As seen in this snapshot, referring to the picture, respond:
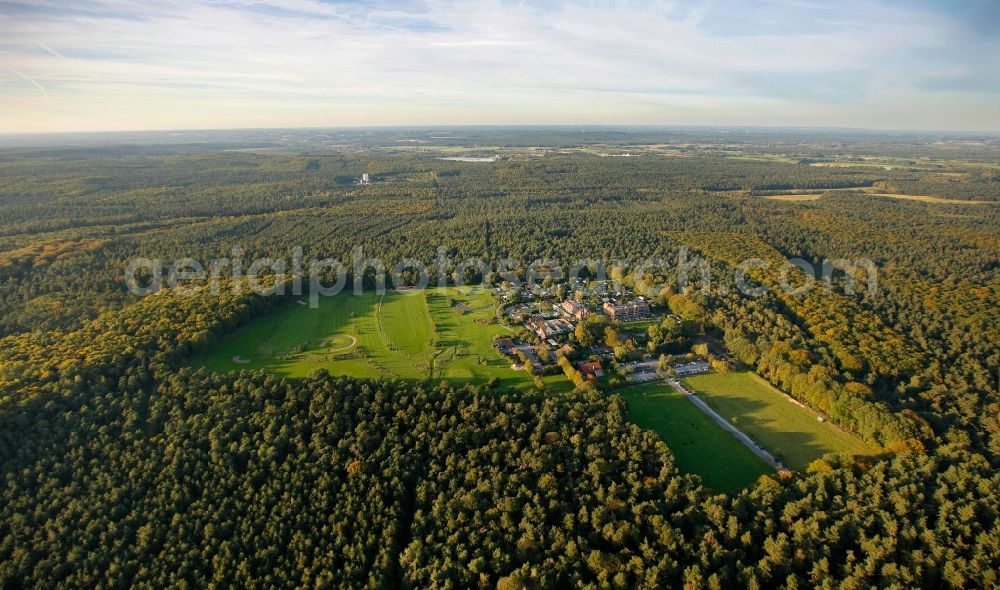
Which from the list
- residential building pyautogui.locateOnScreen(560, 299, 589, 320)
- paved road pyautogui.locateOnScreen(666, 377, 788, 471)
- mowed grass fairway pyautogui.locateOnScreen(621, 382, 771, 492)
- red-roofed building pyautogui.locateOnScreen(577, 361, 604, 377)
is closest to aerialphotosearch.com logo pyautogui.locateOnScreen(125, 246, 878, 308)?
residential building pyautogui.locateOnScreen(560, 299, 589, 320)

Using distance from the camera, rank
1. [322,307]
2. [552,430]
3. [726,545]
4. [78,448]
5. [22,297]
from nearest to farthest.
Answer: [726,545]
[78,448]
[552,430]
[22,297]
[322,307]

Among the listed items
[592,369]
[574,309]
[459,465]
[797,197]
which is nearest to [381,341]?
[592,369]

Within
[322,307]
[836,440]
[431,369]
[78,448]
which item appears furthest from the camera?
[322,307]

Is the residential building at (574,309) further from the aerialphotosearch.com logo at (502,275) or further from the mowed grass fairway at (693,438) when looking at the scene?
the mowed grass fairway at (693,438)

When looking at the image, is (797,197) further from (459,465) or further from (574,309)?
(459,465)

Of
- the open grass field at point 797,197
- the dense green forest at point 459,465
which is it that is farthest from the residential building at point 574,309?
the open grass field at point 797,197

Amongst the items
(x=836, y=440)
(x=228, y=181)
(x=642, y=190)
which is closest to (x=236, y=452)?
(x=836, y=440)

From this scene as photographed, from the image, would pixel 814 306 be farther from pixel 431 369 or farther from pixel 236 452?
pixel 236 452
